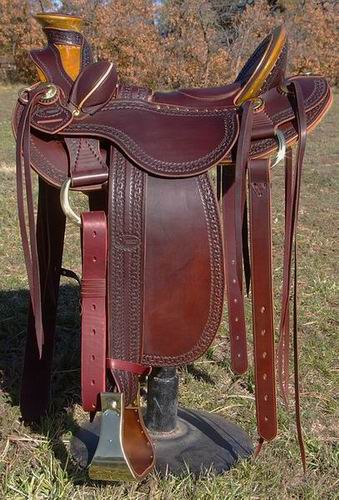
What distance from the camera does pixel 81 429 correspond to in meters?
2.04

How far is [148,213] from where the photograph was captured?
154 centimetres

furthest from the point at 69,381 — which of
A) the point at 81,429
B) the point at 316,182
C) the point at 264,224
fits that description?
the point at 316,182

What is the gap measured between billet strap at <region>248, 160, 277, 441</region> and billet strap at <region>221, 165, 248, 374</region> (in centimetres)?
27

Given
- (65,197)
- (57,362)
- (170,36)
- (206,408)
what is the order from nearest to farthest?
(65,197), (206,408), (57,362), (170,36)

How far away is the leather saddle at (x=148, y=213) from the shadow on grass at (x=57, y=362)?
47cm

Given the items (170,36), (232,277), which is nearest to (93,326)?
(232,277)

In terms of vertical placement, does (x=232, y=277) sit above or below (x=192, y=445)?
above

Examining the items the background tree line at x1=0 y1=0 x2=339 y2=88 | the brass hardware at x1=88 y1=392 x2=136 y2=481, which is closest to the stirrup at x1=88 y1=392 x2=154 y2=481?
the brass hardware at x1=88 y1=392 x2=136 y2=481

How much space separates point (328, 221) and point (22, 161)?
12.0ft

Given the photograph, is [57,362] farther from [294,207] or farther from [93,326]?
[294,207]

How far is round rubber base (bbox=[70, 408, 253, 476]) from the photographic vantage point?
185 cm

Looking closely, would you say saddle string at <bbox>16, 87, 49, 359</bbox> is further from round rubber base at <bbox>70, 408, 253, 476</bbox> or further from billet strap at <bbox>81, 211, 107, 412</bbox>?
round rubber base at <bbox>70, 408, 253, 476</bbox>

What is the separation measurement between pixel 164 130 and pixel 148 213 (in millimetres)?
230

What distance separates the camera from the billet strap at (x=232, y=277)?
6.42 feet
